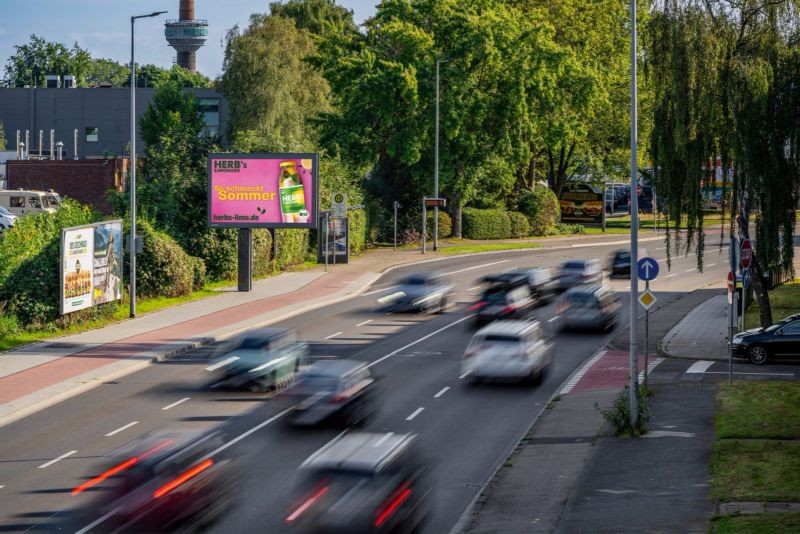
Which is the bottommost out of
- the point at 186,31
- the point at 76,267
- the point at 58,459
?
the point at 58,459

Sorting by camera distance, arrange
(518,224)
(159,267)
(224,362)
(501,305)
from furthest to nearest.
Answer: (518,224), (159,267), (501,305), (224,362)

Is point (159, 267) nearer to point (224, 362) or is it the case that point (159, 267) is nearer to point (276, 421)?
point (224, 362)

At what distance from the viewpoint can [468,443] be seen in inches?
932

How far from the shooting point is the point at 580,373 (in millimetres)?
32125

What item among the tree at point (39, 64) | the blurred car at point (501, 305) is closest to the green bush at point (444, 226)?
the blurred car at point (501, 305)

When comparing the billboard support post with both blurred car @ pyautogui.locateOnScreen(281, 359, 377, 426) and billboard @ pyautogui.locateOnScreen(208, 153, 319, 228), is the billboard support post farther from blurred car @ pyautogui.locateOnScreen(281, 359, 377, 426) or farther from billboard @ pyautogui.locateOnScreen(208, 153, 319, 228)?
blurred car @ pyautogui.locateOnScreen(281, 359, 377, 426)

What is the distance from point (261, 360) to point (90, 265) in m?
13.6

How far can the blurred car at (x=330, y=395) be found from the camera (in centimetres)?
2378

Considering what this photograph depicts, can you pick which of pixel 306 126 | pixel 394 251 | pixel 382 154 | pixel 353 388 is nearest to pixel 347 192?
pixel 394 251

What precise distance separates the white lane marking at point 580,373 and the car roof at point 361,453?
13.2m

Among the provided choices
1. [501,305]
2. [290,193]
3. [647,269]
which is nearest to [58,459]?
[647,269]

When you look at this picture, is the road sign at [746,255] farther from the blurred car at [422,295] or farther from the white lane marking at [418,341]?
the blurred car at [422,295]

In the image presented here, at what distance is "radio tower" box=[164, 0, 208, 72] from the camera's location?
19212 centimetres

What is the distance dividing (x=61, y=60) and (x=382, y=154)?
11287cm
